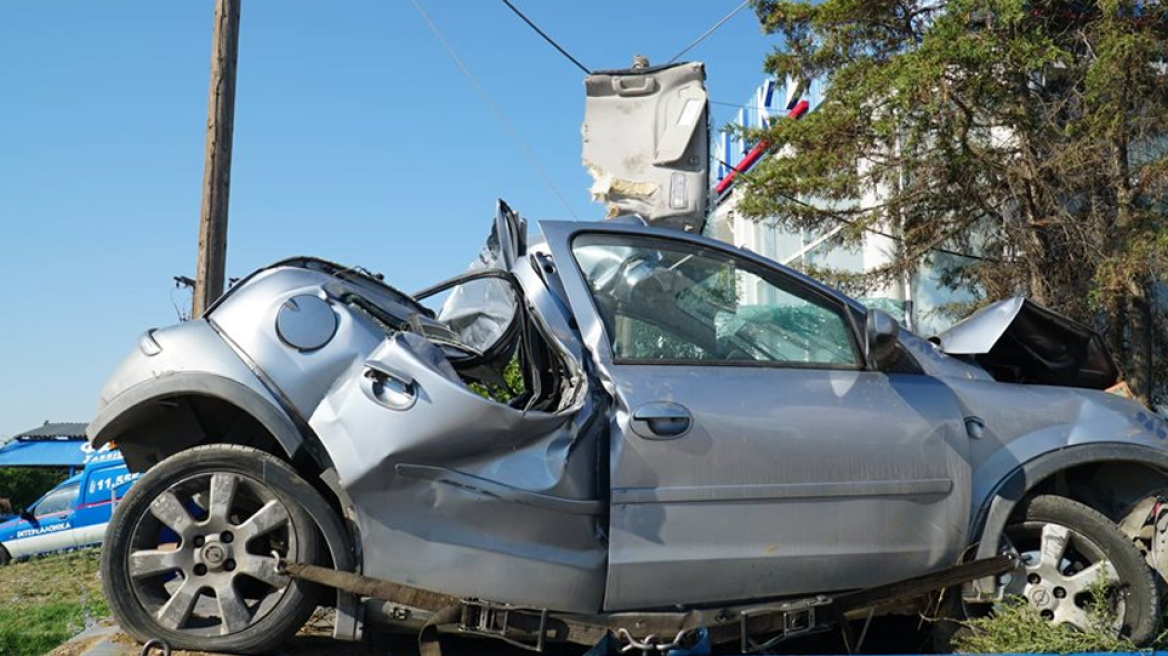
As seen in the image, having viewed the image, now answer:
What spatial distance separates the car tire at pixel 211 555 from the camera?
325 cm

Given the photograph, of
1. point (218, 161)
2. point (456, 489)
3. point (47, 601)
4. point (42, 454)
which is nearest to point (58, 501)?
point (47, 601)

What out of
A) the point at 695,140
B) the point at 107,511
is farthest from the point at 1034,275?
the point at 107,511

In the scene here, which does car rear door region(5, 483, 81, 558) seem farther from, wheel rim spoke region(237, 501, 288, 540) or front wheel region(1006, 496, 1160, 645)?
front wheel region(1006, 496, 1160, 645)

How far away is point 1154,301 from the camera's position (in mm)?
12688

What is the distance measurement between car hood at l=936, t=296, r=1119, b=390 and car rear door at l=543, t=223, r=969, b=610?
1.42ft

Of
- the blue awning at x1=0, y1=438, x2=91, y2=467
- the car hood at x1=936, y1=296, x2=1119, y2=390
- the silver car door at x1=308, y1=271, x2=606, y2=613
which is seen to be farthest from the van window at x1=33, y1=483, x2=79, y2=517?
the car hood at x1=936, y1=296, x2=1119, y2=390

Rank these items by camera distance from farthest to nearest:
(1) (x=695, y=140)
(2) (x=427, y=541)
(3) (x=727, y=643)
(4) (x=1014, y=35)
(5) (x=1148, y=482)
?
(4) (x=1014, y=35), (1) (x=695, y=140), (5) (x=1148, y=482), (3) (x=727, y=643), (2) (x=427, y=541)

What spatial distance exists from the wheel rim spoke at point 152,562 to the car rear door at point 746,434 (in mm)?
1489

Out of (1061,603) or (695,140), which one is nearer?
(1061,603)

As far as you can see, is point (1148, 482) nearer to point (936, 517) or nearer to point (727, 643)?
point (936, 517)

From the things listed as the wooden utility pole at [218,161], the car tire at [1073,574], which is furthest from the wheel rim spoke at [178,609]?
the wooden utility pole at [218,161]

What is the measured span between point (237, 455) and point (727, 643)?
1843 millimetres

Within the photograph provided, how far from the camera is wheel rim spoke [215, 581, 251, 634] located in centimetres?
324

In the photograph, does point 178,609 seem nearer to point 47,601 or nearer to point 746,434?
point 746,434
